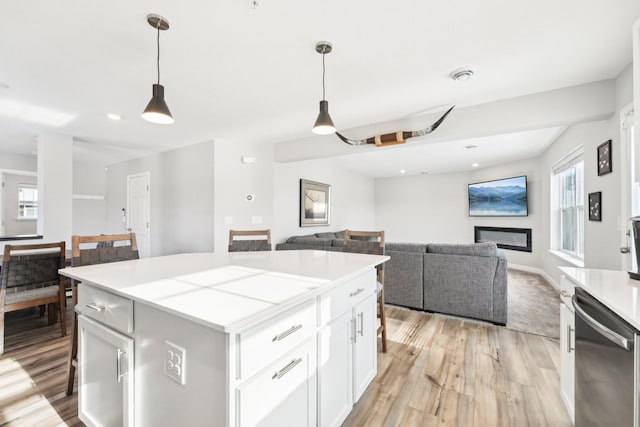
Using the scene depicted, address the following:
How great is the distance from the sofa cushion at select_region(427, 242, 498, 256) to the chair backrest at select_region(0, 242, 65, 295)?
3.88m

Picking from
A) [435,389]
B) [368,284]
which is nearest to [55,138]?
[368,284]

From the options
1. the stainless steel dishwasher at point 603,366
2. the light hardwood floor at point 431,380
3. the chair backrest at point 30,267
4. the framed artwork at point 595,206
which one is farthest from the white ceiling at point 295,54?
the light hardwood floor at point 431,380

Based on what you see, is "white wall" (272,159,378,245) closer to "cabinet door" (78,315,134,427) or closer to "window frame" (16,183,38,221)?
"cabinet door" (78,315,134,427)

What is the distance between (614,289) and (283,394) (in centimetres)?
155

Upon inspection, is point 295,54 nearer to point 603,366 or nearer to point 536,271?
point 603,366

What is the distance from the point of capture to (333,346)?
1412 millimetres

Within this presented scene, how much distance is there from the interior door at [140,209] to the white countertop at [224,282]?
12.9 feet

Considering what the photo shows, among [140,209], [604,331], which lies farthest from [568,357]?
[140,209]

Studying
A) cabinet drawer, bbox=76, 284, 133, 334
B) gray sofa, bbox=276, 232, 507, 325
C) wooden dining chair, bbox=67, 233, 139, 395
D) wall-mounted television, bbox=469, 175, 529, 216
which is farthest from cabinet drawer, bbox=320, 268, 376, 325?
wall-mounted television, bbox=469, 175, 529, 216

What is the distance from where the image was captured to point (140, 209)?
545 centimetres

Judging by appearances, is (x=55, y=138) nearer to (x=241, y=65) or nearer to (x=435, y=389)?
(x=241, y=65)

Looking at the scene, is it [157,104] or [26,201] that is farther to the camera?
[26,201]

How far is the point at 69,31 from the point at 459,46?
8.57 feet

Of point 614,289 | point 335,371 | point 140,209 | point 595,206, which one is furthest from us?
point 140,209
